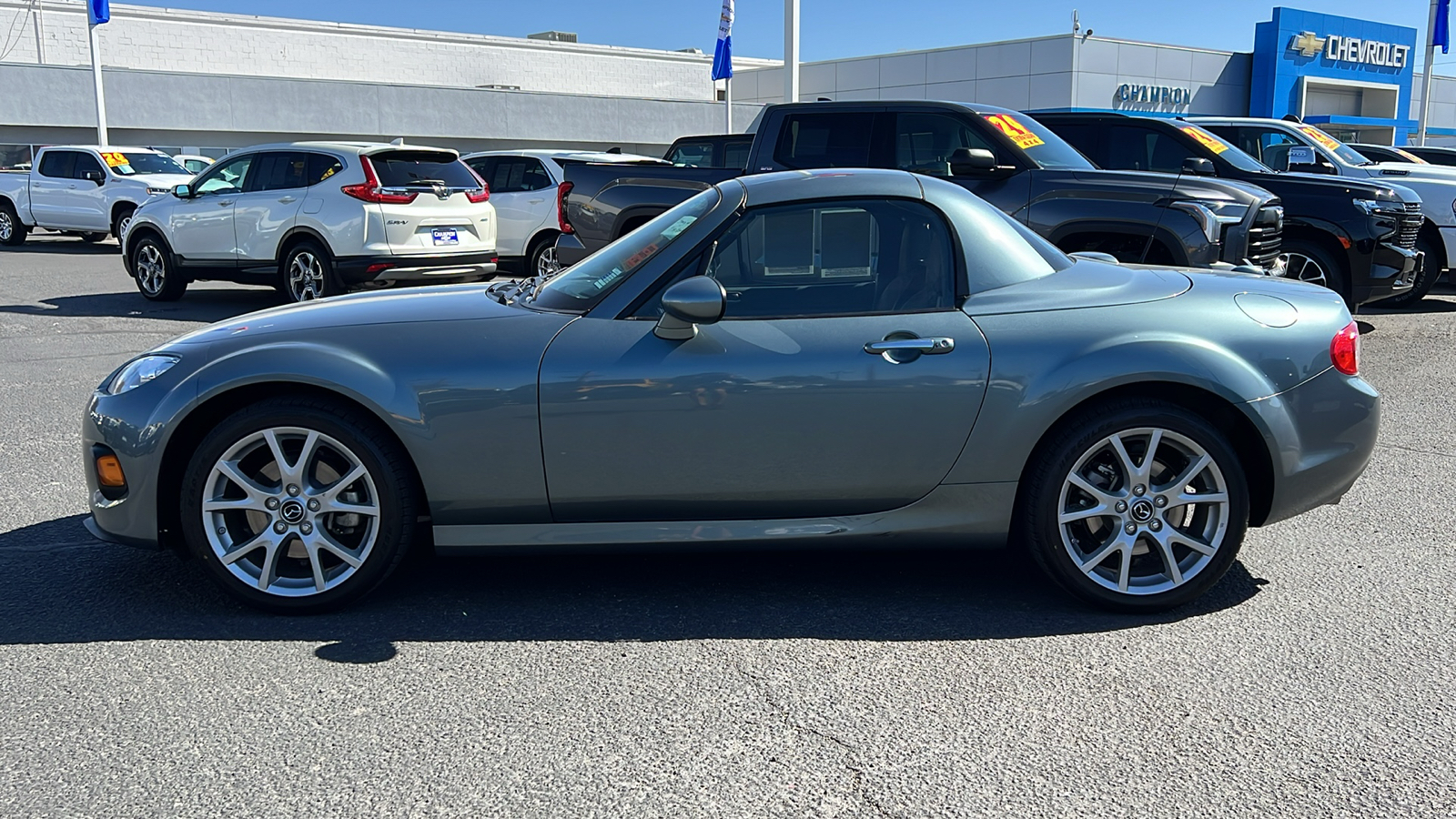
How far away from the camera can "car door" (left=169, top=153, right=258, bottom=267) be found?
12.8 metres

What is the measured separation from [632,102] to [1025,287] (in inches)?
1630

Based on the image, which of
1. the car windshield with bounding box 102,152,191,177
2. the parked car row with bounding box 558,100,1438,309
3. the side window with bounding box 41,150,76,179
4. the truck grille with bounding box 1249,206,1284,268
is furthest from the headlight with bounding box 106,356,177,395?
the side window with bounding box 41,150,76,179

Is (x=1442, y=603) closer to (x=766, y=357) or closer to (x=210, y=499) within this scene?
(x=766, y=357)

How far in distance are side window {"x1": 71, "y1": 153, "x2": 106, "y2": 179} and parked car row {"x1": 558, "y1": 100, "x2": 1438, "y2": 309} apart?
1509cm

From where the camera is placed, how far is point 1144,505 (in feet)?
13.4

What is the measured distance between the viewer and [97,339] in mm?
10664

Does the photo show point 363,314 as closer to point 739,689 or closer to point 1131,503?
point 739,689

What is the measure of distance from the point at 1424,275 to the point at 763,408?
11323 millimetres

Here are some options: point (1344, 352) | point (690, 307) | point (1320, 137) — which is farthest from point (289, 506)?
point (1320, 137)

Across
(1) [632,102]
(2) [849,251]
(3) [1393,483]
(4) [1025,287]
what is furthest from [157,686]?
(1) [632,102]

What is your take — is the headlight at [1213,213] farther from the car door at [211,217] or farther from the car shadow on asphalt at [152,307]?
the car door at [211,217]

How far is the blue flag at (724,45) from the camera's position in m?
23.9

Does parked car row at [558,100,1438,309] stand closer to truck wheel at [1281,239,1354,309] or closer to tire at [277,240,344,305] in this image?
truck wheel at [1281,239,1354,309]

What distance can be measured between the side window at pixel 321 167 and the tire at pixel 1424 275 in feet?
35.5
